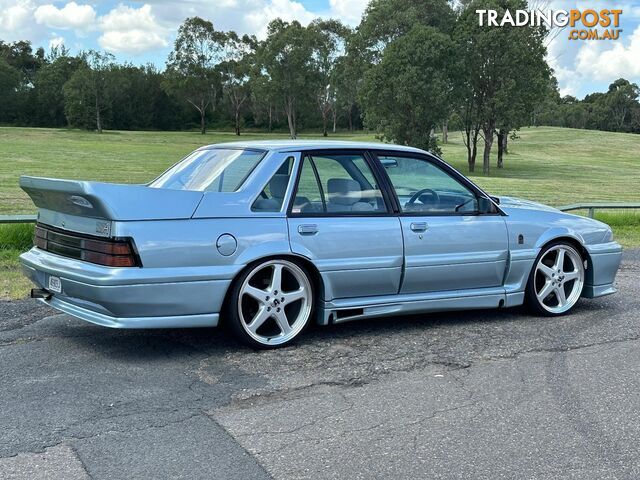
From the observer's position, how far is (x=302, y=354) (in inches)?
207

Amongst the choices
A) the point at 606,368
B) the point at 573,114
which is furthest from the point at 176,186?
the point at 573,114

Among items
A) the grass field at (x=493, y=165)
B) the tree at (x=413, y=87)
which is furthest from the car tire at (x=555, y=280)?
the tree at (x=413, y=87)

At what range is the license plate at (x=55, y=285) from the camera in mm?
5145

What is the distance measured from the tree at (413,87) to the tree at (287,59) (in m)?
27.8

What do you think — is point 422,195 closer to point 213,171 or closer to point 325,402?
point 213,171

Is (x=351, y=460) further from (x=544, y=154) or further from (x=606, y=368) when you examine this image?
(x=544, y=154)

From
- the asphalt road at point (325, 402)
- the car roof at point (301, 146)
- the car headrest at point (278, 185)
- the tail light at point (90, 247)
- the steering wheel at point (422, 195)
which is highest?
the car roof at point (301, 146)

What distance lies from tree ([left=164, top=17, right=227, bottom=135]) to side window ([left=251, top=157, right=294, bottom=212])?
85055 millimetres

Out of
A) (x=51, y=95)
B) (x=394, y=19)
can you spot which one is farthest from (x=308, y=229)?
(x=51, y=95)

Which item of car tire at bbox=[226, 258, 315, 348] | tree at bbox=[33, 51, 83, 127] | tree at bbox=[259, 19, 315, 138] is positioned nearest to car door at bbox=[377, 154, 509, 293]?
car tire at bbox=[226, 258, 315, 348]

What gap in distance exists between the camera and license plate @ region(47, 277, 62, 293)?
16.9 feet

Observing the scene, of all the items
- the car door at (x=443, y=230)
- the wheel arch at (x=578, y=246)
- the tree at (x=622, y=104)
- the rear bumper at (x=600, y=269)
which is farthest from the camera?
the tree at (x=622, y=104)

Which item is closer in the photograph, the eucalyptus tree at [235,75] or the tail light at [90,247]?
the tail light at [90,247]

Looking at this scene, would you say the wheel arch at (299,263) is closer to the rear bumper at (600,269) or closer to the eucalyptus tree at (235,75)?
the rear bumper at (600,269)
